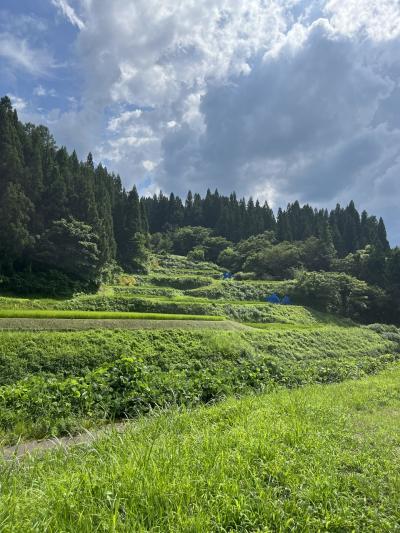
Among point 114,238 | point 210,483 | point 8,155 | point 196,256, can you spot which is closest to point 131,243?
point 114,238

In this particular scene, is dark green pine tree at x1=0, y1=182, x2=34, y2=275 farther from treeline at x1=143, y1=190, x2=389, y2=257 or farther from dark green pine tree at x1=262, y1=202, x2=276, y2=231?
dark green pine tree at x1=262, y1=202, x2=276, y2=231

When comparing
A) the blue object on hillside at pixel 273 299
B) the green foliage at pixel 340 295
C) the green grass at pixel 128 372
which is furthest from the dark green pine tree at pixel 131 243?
the green grass at pixel 128 372

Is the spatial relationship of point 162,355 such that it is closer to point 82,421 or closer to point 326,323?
point 82,421

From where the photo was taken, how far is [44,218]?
3572 centimetres

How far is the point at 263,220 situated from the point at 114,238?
40.2m

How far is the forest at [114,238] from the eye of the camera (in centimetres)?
3216

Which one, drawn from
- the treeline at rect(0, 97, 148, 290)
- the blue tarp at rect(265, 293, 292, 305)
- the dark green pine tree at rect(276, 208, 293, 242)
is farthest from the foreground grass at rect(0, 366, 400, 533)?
the dark green pine tree at rect(276, 208, 293, 242)

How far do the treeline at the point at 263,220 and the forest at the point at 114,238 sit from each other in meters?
0.29

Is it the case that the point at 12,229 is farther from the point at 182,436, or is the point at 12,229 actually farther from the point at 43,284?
the point at 182,436

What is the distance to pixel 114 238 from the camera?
169 ft

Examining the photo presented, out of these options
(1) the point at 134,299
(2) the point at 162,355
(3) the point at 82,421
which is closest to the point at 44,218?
(1) the point at 134,299

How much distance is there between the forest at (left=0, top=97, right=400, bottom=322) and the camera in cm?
3216

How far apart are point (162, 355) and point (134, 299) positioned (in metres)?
12.2

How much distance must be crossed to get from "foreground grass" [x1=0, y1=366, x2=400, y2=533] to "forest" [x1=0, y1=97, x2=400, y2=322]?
92.0ft
